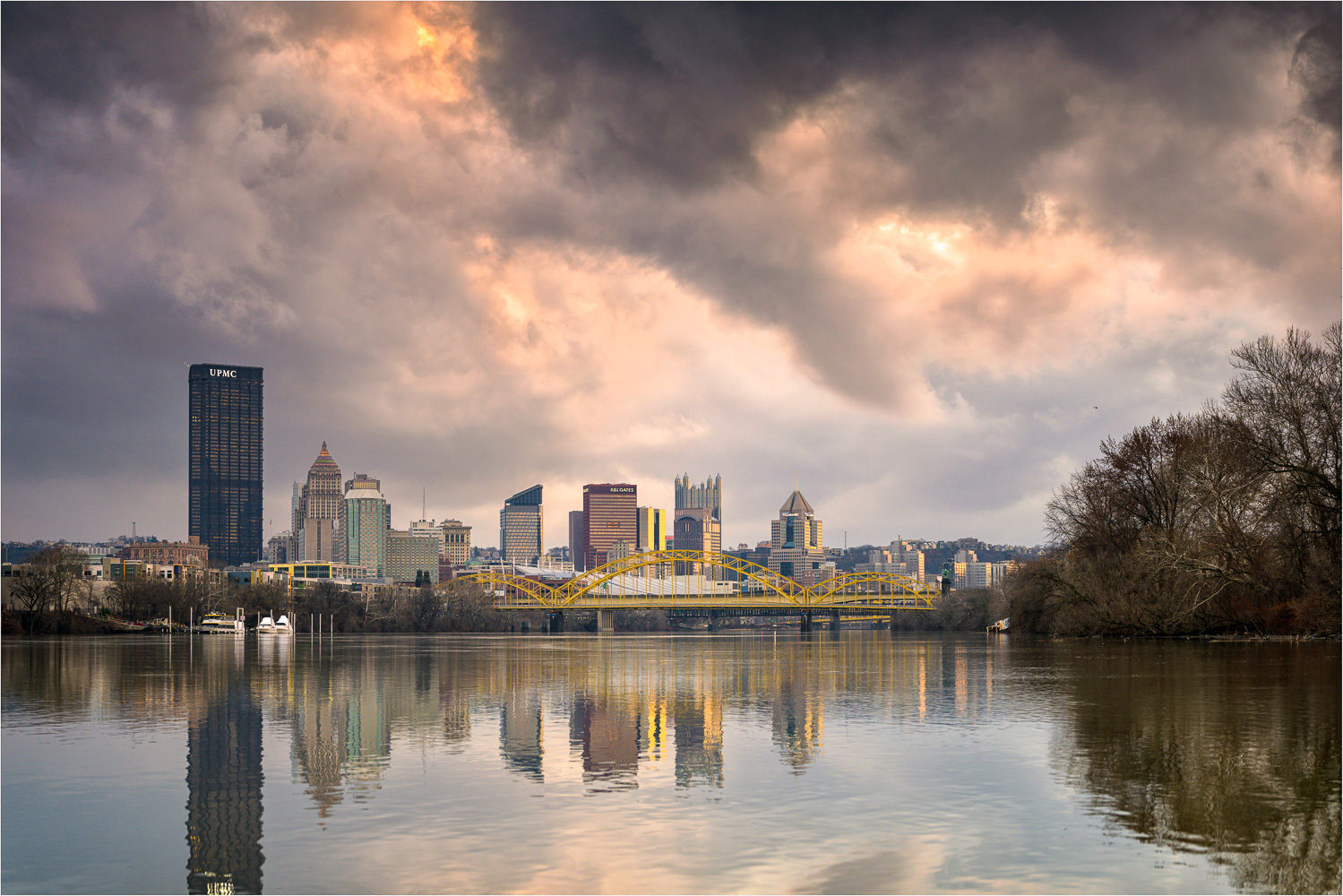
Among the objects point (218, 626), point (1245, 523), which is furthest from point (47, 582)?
point (1245, 523)

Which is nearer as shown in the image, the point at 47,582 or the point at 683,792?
the point at 683,792

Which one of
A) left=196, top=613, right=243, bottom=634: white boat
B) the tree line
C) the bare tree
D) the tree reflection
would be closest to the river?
the tree reflection

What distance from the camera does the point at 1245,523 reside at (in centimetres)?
5509

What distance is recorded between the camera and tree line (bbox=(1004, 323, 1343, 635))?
50.4 m

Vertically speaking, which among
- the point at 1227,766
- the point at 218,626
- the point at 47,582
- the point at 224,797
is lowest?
the point at 218,626

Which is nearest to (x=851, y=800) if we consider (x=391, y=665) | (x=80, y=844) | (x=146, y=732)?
(x=80, y=844)

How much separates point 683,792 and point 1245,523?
47089 millimetres

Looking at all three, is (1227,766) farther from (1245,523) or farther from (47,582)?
(47,582)

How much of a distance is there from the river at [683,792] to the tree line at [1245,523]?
895 inches

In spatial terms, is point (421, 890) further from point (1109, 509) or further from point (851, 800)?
point (1109, 509)

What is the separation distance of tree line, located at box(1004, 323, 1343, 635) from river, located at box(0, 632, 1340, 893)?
22.7 m

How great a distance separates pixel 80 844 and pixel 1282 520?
49.5m

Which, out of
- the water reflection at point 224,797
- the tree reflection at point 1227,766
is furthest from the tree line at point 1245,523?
the water reflection at point 224,797

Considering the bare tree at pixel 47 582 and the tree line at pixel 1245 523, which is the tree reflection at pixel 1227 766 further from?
the bare tree at pixel 47 582
